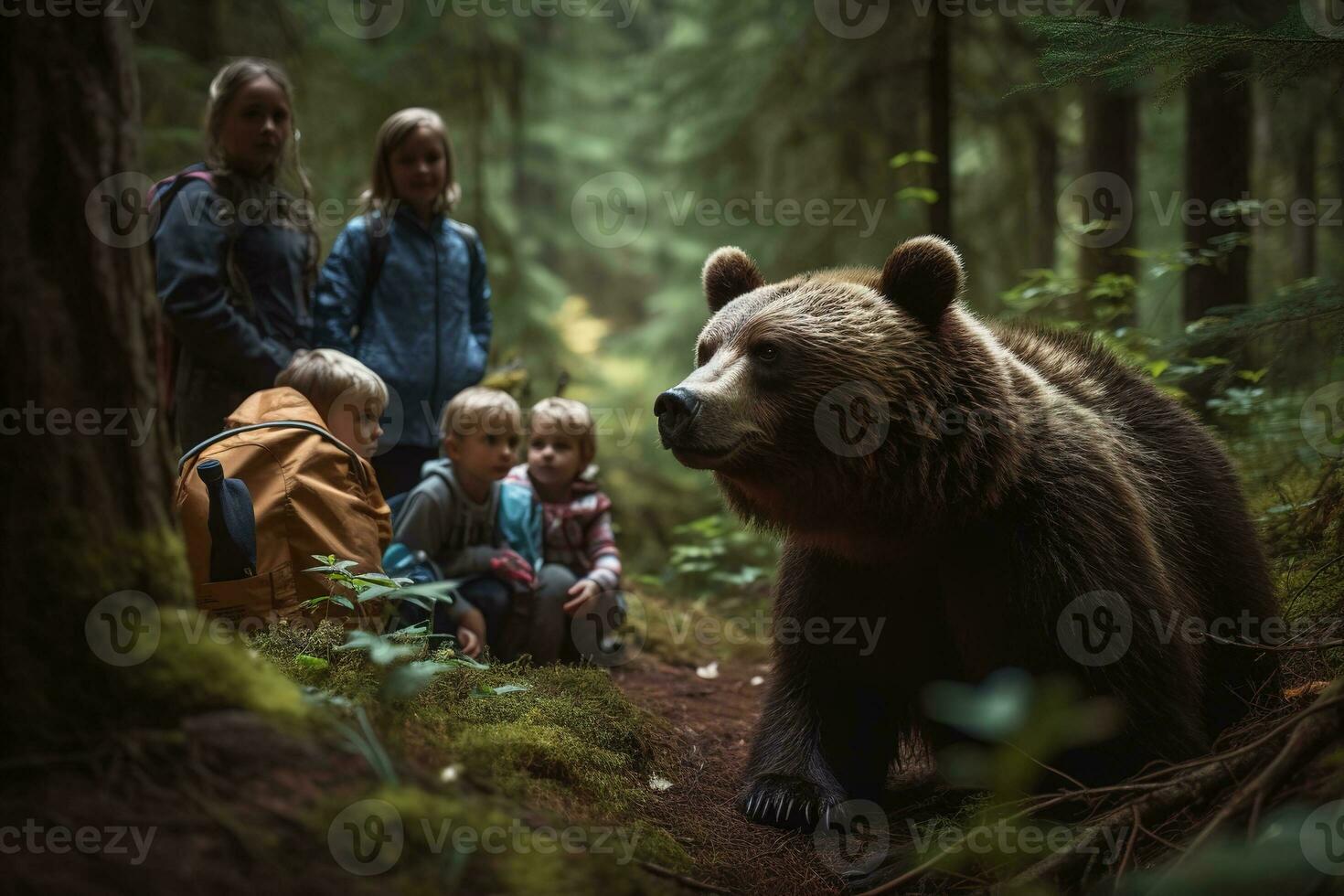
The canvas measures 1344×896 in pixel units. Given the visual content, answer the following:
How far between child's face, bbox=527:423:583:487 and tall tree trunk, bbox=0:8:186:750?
3205 millimetres

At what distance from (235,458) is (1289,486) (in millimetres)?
5495

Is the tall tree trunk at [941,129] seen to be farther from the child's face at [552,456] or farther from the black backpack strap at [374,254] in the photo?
the black backpack strap at [374,254]

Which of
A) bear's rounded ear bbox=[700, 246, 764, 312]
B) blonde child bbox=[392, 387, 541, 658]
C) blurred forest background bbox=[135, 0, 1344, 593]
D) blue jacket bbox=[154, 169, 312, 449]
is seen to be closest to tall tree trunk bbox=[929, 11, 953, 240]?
blurred forest background bbox=[135, 0, 1344, 593]

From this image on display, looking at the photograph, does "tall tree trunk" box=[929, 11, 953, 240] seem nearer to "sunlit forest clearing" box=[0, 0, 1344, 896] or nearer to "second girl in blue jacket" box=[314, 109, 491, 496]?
"sunlit forest clearing" box=[0, 0, 1344, 896]

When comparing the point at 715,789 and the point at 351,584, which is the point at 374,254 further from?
the point at 715,789

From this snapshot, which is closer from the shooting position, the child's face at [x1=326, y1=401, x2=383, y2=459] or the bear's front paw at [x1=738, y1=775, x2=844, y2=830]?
the bear's front paw at [x1=738, y1=775, x2=844, y2=830]

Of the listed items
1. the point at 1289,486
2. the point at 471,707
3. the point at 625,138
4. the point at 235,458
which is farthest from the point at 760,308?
the point at 625,138

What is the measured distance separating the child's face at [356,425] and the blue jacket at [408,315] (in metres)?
0.96

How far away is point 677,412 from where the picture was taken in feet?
10.6

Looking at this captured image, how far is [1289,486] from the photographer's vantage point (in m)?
5.12

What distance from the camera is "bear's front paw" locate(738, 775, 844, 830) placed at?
3.46 metres

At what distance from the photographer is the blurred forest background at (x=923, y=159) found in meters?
5.14

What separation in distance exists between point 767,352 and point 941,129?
3825 millimetres

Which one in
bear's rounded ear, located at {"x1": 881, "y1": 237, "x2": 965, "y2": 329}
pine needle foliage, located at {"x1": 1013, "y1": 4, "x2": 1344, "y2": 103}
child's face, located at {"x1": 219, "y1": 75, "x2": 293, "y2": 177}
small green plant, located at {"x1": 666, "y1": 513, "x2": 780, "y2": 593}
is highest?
child's face, located at {"x1": 219, "y1": 75, "x2": 293, "y2": 177}
